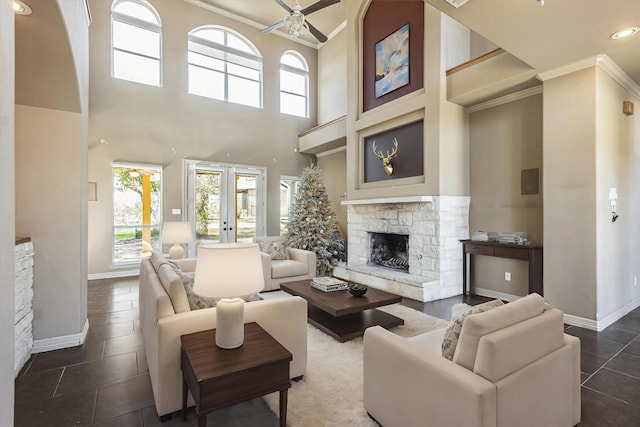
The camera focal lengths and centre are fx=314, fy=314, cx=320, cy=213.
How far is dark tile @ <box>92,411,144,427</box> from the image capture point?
77.9 inches

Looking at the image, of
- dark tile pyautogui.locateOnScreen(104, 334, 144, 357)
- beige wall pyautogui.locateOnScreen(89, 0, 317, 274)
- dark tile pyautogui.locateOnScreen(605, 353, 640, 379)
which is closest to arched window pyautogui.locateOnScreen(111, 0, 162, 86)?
beige wall pyautogui.locateOnScreen(89, 0, 317, 274)

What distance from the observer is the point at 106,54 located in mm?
6418

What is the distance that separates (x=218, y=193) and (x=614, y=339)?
7.39 m

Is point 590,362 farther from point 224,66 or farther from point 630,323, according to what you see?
point 224,66

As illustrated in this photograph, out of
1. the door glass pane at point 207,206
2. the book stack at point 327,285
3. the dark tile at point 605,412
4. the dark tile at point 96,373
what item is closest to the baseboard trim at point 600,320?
the dark tile at point 605,412

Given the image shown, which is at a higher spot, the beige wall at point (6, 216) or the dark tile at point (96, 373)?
the beige wall at point (6, 216)

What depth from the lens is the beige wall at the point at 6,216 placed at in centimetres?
102

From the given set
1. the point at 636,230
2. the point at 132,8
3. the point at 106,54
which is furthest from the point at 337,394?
the point at 132,8

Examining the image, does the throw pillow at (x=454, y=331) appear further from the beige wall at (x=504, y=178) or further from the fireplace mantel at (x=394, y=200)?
the beige wall at (x=504, y=178)

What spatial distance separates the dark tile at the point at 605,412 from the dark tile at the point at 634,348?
109cm

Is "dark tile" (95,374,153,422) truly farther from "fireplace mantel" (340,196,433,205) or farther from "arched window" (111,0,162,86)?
"arched window" (111,0,162,86)

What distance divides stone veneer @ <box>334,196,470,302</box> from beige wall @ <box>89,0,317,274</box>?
383 centimetres

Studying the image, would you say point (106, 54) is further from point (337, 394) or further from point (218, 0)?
point (337, 394)

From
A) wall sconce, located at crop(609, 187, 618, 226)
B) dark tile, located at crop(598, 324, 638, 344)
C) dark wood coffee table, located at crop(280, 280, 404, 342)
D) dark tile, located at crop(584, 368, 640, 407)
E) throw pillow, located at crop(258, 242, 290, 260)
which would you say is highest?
wall sconce, located at crop(609, 187, 618, 226)
